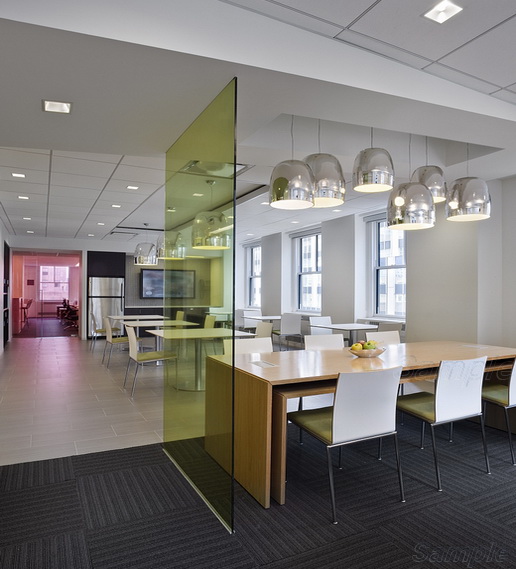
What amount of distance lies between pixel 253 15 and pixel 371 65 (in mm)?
810

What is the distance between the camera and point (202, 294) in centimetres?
297

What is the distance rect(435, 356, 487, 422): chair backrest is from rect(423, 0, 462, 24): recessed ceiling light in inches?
80.6

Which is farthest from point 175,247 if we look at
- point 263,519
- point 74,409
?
point 74,409

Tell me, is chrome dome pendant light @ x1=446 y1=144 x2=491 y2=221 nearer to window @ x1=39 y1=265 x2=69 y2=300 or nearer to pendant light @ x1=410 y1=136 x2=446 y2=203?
pendant light @ x1=410 y1=136 x2=446 y2=203

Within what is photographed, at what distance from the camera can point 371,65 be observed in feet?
9.00

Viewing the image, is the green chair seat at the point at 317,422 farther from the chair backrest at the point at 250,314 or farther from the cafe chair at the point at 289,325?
the chair backrest at the point at 250,314

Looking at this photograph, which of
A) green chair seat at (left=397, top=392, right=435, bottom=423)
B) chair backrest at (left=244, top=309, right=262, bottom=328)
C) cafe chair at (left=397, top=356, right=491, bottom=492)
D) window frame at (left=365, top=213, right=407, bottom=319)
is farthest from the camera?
chair backrest at (left=244, top=309, right=262, bottom=328)

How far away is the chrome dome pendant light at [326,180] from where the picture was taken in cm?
321

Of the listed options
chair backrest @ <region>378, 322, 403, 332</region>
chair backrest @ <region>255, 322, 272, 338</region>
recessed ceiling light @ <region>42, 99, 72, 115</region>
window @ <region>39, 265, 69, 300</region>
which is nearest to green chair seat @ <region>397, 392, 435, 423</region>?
chair backrest @ <region>255, 322, 272, 338</region>

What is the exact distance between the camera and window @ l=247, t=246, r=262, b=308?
1250cm

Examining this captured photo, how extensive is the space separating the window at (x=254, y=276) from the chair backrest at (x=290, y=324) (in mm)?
3236

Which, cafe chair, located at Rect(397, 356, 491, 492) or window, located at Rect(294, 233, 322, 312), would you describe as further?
window, located at Rect(294, 233, 322, 312)

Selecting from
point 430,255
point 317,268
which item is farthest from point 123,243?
point 430,255

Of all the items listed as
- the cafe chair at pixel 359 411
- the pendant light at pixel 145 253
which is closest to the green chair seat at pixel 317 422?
the cafe chair at pixel 359 411
